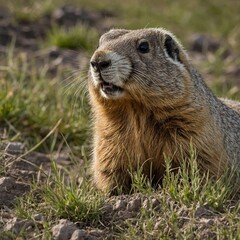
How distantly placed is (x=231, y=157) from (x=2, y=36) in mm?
4884

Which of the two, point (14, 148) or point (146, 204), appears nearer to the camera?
point (146, 204)

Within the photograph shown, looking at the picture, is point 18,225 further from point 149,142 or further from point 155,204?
point 149,142

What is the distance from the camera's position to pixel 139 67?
555 cm

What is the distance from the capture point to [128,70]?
5.42 m

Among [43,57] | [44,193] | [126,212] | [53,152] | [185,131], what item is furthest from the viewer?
[43,57]

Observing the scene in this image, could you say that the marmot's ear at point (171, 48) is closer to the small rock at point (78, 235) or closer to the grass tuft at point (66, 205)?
the grass tuft at point (66, 205)

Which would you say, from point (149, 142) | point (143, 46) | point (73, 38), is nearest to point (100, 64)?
point (143, 46)

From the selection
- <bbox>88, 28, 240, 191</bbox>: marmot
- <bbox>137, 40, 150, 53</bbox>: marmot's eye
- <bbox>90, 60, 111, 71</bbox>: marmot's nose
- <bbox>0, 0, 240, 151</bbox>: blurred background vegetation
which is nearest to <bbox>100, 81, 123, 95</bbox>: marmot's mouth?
<bbox>88, 28, 240, 191</bbox>: marmot

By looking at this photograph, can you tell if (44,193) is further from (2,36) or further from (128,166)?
(2,36)

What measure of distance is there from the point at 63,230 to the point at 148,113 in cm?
144

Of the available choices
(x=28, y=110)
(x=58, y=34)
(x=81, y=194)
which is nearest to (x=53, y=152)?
(x=28, y=110)

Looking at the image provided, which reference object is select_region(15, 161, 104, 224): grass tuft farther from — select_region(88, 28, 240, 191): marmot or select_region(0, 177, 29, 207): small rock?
select_region(88, 28, 240, 191): marmot

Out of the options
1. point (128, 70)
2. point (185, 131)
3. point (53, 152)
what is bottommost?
point (53, 152)

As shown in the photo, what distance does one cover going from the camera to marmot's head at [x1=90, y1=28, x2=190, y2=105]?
5.31 m
